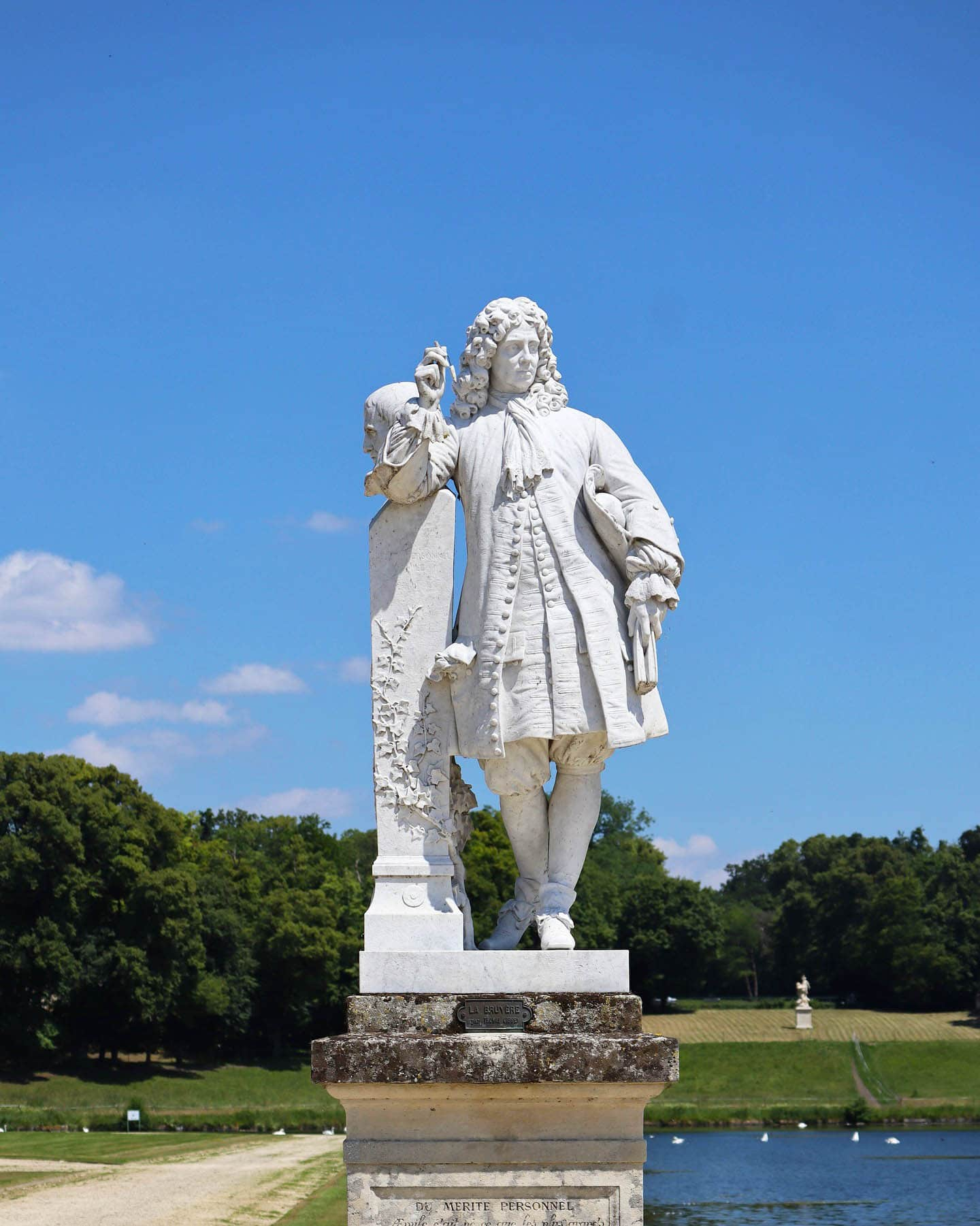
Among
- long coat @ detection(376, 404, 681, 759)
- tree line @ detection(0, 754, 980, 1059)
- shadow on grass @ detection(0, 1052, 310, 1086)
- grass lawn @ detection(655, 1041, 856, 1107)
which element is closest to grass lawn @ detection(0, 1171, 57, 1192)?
tree line @ detection(0, 754, 980, 1059)

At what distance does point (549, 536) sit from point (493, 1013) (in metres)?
2.25

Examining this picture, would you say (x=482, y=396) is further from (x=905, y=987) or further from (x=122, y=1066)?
(x=905, y=987)

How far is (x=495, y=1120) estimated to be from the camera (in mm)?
6773

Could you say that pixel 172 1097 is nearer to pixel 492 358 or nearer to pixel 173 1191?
pixel 173 1191

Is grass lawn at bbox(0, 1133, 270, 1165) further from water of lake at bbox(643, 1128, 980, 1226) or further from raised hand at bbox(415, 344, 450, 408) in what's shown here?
raised hand at bbox(415, 344, 450, 408)

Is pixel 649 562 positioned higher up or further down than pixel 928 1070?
higher up

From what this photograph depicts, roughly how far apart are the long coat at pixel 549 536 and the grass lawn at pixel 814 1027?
58051mm

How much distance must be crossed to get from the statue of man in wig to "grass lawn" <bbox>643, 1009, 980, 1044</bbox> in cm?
5776

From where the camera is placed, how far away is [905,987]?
7781 centimetres

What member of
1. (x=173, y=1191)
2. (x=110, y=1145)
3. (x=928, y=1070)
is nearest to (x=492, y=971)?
(x=173, y=1191)

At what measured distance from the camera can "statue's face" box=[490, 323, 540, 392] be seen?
25.4 ft

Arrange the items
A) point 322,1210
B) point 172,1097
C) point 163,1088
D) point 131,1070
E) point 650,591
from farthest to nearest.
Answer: point 131,1070
point 163,1088
point 172,1097
point 322,1210
point 650,591

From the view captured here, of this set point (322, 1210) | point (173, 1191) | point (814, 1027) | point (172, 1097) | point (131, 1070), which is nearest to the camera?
point (322, 1210)

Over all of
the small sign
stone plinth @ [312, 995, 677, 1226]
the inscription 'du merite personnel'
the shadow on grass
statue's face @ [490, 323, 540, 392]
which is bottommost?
the shadow on grass
